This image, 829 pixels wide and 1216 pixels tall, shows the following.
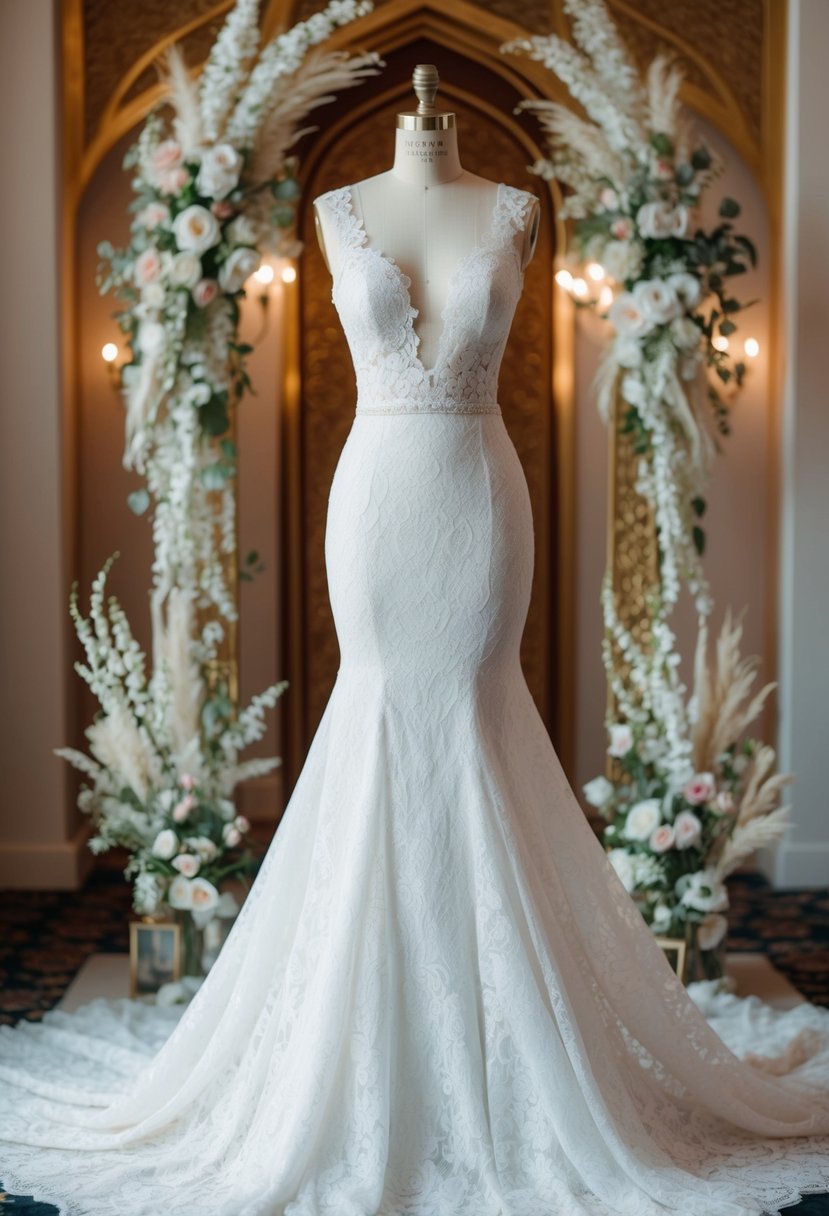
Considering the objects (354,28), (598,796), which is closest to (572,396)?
(354,28)

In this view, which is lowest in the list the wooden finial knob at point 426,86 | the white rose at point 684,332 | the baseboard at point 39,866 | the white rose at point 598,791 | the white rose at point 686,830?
the baseboard at point 39,866

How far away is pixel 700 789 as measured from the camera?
4125mm

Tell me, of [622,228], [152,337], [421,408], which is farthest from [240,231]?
[421,408]

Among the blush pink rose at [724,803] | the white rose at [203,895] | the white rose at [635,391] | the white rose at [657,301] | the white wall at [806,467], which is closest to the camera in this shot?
the white rose at [203,895]

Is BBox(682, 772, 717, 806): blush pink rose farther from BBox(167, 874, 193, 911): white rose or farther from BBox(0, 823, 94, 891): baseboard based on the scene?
BBox(0, 823, 94, 891): baseboard

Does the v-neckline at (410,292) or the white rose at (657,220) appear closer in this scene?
the v-neckline at (410,292)

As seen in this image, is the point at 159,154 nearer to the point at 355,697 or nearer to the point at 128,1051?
the point at 355,697

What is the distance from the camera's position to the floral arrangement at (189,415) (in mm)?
4104

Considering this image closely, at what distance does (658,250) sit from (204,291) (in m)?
1.20

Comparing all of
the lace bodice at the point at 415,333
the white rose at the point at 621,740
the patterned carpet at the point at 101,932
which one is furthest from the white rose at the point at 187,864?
the lace bodice at the point at 415,333

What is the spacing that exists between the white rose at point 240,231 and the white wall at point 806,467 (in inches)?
69.8

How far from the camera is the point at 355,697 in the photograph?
3.01 meters

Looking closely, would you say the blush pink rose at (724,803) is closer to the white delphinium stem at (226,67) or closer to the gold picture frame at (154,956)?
the gold picture frame at (154,956)

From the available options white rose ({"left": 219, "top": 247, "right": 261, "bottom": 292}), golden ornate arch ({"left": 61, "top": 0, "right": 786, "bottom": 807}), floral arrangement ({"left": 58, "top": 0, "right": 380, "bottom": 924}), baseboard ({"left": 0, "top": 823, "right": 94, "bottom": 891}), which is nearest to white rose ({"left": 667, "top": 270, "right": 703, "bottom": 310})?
golden ornate arch ({"left": 61, "top": 0, "right": 786, "bottom": 807})
